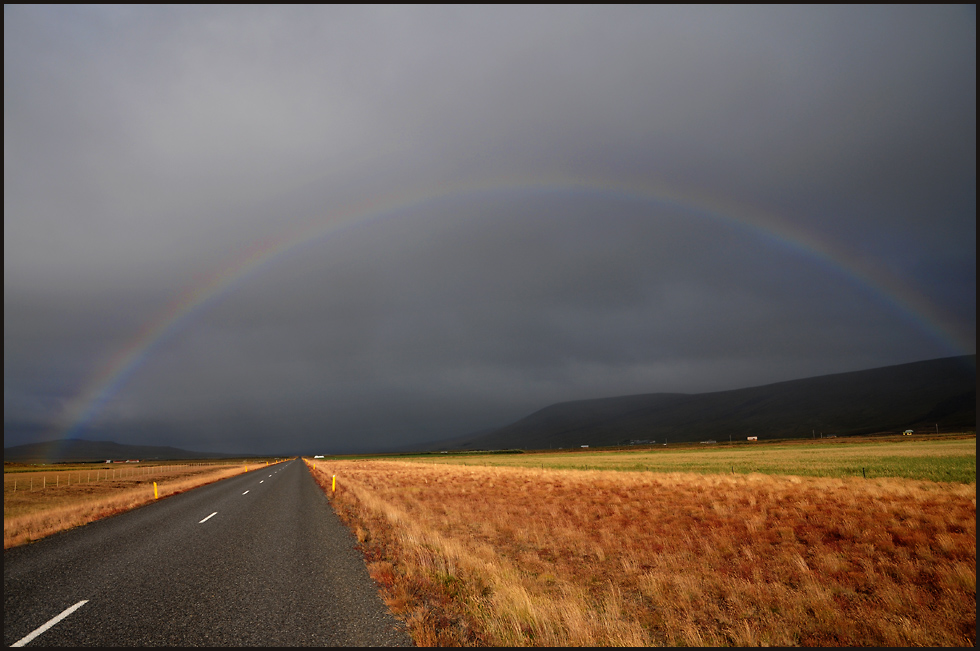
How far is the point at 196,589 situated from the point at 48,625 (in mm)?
2020

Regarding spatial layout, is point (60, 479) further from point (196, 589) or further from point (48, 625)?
point (48, 625)

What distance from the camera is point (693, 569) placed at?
10250 millimetres

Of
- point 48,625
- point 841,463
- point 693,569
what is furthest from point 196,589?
point 841,463

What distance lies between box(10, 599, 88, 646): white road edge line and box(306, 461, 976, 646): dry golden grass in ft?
14.8

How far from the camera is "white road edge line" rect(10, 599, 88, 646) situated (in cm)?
589

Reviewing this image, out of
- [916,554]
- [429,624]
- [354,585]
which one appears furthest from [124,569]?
[916,554]

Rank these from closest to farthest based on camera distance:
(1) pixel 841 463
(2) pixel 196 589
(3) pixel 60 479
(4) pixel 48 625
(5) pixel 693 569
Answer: (4) pixel 48 625, (2) pixel 196 589, (5) pixel 693 569, (1) pixel 841 463, (3) pixel 60 479

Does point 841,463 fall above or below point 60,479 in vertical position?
above

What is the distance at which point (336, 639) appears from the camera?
236 inches

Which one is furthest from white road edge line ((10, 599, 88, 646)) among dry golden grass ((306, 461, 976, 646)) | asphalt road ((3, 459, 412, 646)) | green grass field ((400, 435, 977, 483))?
green grass field ((400, 435, 977, 483))

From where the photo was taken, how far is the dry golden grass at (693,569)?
6.96m

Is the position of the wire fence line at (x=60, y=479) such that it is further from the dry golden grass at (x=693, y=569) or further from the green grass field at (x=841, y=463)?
the dry golden grass at (x=693, y=569)

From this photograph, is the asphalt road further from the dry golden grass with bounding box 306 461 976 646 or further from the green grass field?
the green grass field

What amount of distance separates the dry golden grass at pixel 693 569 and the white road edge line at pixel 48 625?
4.50 meters
